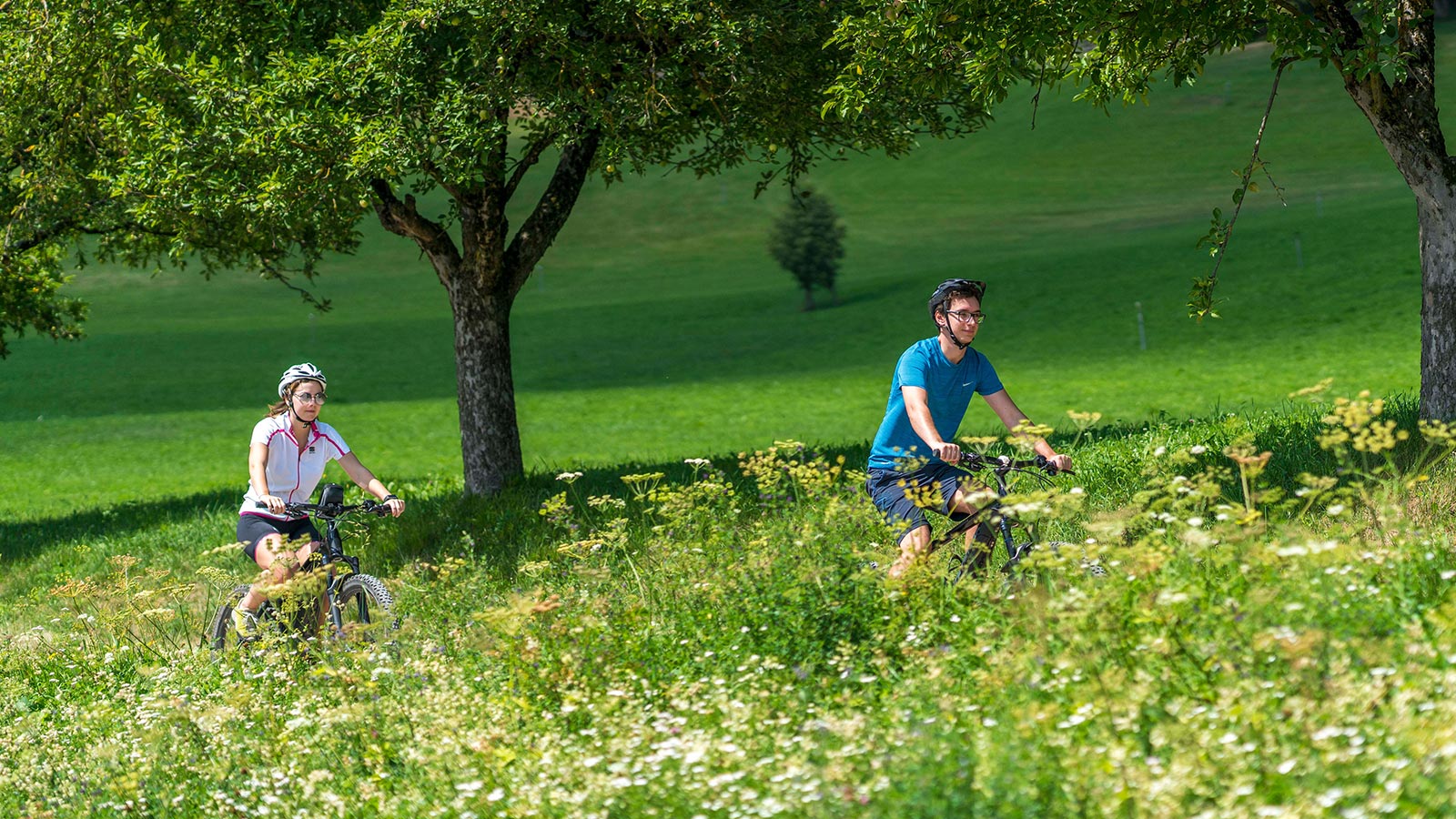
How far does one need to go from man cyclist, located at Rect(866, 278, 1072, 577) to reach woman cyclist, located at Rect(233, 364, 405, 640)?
9.81 ft

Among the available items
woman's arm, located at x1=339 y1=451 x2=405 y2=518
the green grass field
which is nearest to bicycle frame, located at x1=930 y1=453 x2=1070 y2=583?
woman's arm, located at x1=339 y1=451 x2=405 y2=518

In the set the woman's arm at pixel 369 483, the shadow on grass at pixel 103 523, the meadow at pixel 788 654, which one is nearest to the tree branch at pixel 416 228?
the meadow at pixel 788 654

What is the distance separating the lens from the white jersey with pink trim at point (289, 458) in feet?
28.5

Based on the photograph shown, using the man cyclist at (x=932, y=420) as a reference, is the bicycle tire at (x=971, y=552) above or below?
below

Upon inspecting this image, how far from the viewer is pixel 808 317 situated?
2628 inches

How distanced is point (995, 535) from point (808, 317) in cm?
5957

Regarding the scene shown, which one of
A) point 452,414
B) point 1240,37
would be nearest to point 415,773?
point 1240,37

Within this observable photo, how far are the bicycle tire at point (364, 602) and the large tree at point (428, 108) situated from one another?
467cm

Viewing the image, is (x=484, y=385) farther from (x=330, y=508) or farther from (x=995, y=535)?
(x=995, y=535)

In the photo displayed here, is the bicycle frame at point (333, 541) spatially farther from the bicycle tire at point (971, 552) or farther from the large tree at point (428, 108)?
the large tree at point (428, 108)

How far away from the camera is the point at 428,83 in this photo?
44.9 feet

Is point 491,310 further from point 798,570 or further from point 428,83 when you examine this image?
point 798,570

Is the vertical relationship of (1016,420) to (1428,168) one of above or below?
below

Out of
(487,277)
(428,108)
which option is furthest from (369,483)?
(487,277)
